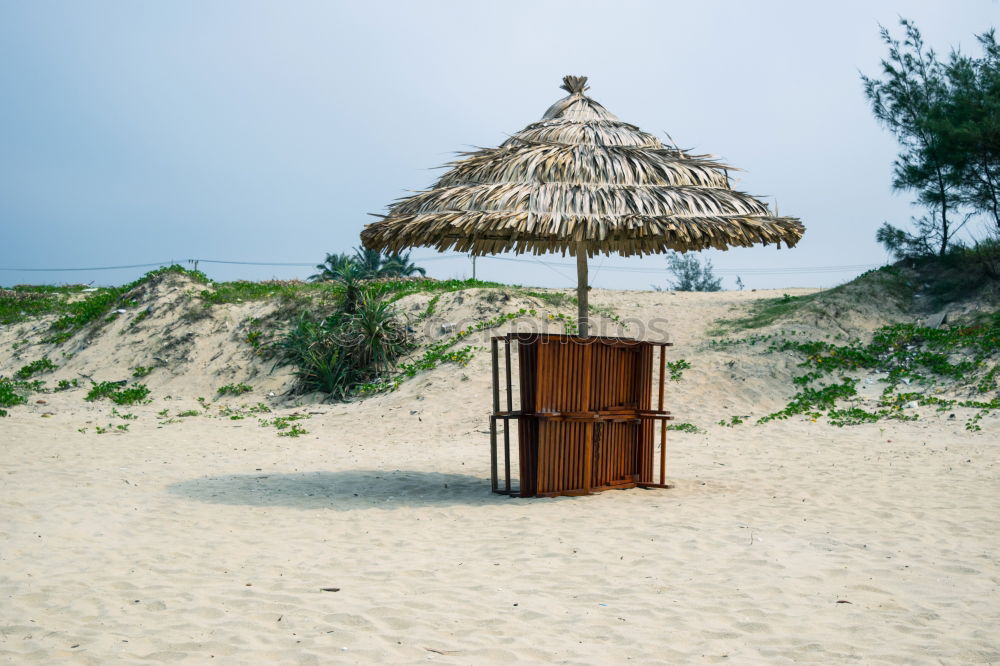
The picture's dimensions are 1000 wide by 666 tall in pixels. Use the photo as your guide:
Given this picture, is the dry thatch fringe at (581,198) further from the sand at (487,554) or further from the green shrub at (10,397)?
the green shrub at (10,397)

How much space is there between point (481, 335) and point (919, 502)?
8698 millimetres

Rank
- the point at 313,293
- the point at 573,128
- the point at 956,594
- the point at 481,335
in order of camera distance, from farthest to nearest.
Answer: the point at 313,293 → the point at 481,335 → the point at 573,128 → the point at 956,594

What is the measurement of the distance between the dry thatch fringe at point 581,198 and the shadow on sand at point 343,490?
237 cm

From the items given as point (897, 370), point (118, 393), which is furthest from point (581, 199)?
point (118, 393)

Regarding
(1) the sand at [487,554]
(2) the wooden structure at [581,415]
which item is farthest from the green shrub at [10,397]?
(2) the wooden structure at [581,415]

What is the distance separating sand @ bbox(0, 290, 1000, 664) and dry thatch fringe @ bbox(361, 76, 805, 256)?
2406 mm

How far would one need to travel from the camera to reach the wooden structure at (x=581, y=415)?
24.0 ft

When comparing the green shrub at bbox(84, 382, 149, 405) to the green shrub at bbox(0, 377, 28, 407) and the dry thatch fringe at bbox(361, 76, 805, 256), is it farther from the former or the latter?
the dry thatch fringe at bbox(361, 76, 805, 256)

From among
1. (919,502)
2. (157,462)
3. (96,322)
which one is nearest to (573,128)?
(919,502)

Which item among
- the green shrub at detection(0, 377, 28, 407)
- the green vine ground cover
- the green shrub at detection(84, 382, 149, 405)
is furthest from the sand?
the green shrub at detection(0, 377, 28, 407)

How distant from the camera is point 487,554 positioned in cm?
578

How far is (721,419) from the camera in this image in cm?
1198

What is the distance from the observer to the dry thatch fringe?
7.09m

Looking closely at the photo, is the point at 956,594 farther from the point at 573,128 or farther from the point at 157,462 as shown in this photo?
the point at 157,462
